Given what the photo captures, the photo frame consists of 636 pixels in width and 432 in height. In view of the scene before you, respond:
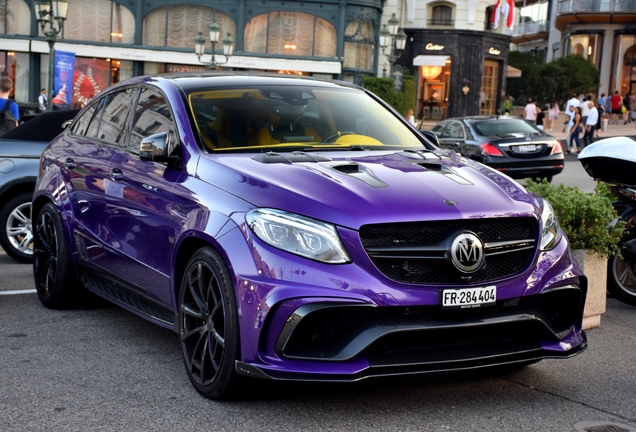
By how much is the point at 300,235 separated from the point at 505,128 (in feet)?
52.4

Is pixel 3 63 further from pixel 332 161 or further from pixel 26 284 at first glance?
pixel 332 161

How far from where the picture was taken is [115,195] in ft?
19.3

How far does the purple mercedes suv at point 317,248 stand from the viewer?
14.0ft

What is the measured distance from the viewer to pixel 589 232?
6.50 metres

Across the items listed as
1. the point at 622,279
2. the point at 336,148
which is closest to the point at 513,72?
the point at 622,279

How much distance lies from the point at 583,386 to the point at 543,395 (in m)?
0.34

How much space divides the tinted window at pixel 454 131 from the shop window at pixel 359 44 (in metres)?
25.2

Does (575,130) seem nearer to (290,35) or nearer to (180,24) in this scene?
(290,35)

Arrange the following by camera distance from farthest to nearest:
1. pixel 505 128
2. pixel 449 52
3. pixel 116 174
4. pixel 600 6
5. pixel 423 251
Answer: pixel 600 6, pixel 449 52, pixel 505 128, pixel 116 174, pixel 423 251

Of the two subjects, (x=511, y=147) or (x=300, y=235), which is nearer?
(x=300, y=235)

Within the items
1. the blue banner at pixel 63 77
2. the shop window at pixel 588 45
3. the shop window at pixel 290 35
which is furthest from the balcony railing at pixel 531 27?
the blue banner at pixel 63 77

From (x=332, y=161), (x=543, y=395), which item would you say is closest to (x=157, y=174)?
(x=332, y=161)

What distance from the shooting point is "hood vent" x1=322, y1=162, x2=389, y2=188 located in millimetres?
4684

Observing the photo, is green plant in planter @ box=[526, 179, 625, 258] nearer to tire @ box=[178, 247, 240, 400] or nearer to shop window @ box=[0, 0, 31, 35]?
tire @ box=[178, 247, 240, 400]
